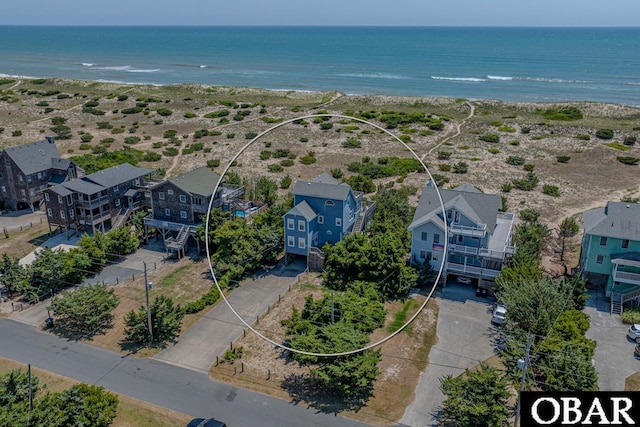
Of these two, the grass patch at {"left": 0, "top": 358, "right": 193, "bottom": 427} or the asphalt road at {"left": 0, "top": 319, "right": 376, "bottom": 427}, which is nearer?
the grass patch at {"left": 0, "top": 358, "right": 193, "bottom": 427}

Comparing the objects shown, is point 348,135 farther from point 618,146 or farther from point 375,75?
point 375,75

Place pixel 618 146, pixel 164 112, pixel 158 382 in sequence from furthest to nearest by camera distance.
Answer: pixel 164 112 → pixel 618 146 → pixel 158 382

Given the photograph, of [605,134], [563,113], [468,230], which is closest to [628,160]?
[605,134]

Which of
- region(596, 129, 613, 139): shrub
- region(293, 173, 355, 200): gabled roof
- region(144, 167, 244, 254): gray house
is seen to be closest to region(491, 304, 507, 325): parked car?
region(293, 173, 355, 200): gabled roof

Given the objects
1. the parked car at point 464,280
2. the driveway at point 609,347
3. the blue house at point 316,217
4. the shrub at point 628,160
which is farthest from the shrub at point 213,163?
the shrub at point 628,160

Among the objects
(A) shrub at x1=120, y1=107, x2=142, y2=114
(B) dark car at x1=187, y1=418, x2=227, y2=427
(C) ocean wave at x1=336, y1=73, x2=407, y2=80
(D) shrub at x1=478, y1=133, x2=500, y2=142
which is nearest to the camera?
(B) dark car at x1=187, y1=418, x2=227, y2=427

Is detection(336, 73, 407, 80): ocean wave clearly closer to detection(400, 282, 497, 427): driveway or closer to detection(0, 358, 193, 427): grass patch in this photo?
detection(400, 282, 497, 427): driveway

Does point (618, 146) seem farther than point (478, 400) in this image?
Yes
